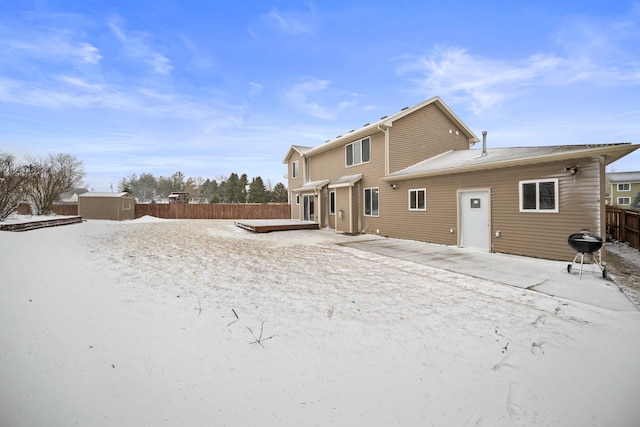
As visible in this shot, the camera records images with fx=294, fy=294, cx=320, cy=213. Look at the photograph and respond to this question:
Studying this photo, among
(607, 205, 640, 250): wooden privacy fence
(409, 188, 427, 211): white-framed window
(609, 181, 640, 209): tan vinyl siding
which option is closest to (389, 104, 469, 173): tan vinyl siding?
(409, 188, 427, 211): white-framed window

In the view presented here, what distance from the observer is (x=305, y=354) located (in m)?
3.00

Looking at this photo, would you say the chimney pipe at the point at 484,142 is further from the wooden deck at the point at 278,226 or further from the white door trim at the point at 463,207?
the wooden deck at the point at 278,226

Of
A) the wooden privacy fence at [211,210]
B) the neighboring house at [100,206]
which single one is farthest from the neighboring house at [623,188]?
the neighboring house at [100,206]

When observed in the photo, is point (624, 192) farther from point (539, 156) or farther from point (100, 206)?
point (100, 206)

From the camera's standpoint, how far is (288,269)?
259 inches

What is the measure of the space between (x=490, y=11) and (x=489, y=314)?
34.7 ft

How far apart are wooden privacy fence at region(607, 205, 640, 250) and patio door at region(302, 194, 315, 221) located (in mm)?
13176

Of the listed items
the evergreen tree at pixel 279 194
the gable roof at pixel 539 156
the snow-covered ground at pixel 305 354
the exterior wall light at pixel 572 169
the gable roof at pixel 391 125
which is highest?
the gable roof at pixel 391 125

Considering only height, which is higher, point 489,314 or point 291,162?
point 291,162

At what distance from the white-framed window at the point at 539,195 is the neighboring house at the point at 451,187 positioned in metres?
0.02

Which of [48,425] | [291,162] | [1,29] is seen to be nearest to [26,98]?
[1,29]

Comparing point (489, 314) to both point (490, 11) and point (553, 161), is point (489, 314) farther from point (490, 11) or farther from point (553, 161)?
point (490, 11)

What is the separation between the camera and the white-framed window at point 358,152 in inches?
534

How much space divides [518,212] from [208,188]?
58.1 m
